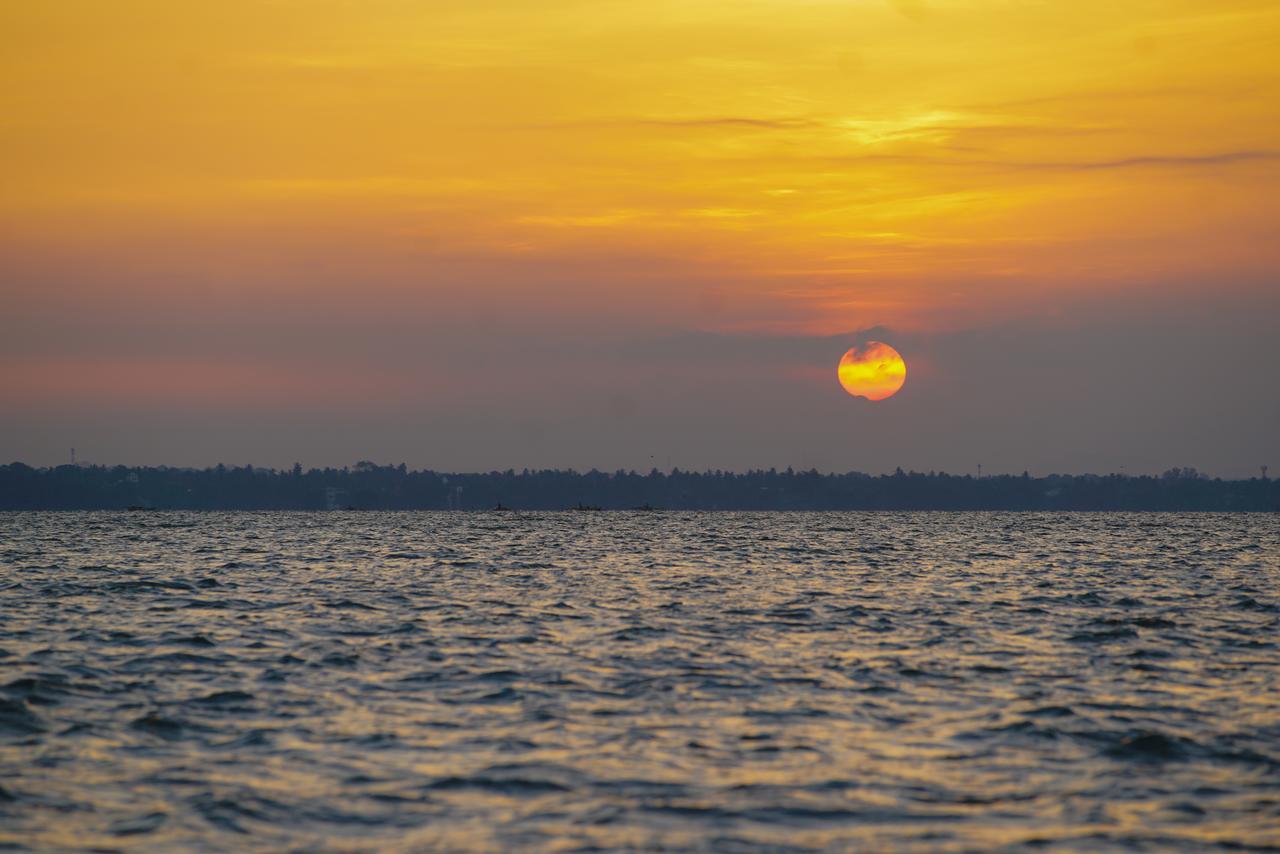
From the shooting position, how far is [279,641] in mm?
38656

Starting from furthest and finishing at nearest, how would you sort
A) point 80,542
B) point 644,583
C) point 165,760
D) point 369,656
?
point 80,542, point 644,583, point 369,656, point 165,760

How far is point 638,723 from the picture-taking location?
82.3ft

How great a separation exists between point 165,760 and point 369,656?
1258 cm

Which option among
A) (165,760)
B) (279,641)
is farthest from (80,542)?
(165,760)

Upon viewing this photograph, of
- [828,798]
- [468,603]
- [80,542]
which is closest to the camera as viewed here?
[828,798]

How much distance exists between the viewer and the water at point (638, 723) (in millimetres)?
18328

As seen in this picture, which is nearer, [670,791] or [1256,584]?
[670,791]

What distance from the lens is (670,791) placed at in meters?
19.9

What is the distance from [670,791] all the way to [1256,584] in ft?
182

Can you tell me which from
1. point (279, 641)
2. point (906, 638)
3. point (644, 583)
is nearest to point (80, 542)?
point (644, 583)

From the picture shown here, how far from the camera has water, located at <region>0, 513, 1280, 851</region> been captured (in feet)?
60.1

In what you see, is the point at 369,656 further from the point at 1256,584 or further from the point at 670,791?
the point at 1256,584

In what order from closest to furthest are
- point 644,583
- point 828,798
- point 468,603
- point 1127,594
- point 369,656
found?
1. point 828,798
2. point 369,656
3. point 468,603
4. point 1127,594
5. point 644,583

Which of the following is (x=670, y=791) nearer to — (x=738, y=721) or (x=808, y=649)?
(x=738, y=721)
